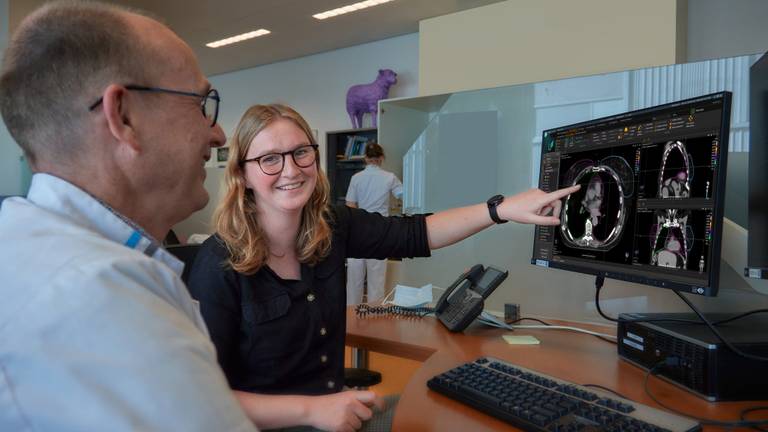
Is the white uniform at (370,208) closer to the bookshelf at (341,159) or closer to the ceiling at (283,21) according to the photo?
the bookshelf at (341,159)

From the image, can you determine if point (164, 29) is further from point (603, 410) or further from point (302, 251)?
point (603, 410)

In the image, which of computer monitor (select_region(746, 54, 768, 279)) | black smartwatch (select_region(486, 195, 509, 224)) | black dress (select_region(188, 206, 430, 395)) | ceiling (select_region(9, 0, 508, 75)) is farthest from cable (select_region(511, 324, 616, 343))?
ceiling (select_region(9, 0, 508, 75))

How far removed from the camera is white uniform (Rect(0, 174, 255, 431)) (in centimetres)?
45

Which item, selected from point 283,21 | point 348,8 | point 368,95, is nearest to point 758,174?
point 348,8

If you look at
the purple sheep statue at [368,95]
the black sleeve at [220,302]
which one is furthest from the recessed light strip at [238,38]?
the black sleeve at [220,302]

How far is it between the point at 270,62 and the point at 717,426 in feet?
23.9

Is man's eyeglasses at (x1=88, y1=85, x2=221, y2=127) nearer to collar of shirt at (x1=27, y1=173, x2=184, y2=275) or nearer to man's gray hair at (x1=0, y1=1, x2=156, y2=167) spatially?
man's gray hair at (x1=0, y1=1, x2=156, y2=167)

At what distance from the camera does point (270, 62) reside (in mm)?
7332

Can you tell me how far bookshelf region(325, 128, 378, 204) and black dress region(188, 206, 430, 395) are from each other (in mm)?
4933

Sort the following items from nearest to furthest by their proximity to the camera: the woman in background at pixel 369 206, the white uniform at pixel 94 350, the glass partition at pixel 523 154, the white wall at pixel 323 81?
the white uniform at pixel 94 350, the glass partition at pixel 523 154, the woman in background at pixel 369 206, the white wall at pixel 323 81

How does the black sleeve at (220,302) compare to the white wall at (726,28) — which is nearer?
the black sleeve at (220,302)

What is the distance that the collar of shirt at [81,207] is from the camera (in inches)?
24.3

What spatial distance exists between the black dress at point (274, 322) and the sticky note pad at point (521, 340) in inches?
17.8

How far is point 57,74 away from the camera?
26.0 inches
